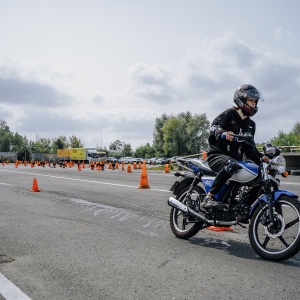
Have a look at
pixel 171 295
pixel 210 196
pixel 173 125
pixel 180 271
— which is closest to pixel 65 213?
pixel 210 196

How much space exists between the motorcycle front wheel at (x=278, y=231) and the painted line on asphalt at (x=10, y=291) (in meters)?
2.61

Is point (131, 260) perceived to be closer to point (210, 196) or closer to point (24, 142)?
point (210, 196)

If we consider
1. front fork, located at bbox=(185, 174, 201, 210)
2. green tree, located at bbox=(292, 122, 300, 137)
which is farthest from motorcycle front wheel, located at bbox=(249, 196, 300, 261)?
green tree, located at bbox=(292, 122, 300, 137)

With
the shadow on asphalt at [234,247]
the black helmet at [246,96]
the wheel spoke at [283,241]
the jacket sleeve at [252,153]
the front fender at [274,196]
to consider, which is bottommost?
the shadow on asphalt at [234,247]

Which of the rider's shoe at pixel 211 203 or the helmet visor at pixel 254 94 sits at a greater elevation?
the helmet visor at pixel 254 94

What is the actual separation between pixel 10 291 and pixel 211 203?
270 cm

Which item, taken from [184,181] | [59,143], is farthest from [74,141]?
[184,181]

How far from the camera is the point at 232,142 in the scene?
541 centimetres

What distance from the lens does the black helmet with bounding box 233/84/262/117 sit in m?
5.22

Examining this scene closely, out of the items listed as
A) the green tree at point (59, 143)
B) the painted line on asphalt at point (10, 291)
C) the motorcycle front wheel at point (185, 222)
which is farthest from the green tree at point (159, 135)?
the painted line on asphalt at point (10, 291)

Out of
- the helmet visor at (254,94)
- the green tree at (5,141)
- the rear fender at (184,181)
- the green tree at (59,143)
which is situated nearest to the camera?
the helmet visor at (254,94)

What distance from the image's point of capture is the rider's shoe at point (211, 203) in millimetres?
5256

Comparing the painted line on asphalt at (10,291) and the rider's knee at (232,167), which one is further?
the rider's knee at (232,167)

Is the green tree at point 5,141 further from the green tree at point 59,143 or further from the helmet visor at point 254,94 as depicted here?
the helmet visor at point 254,94
